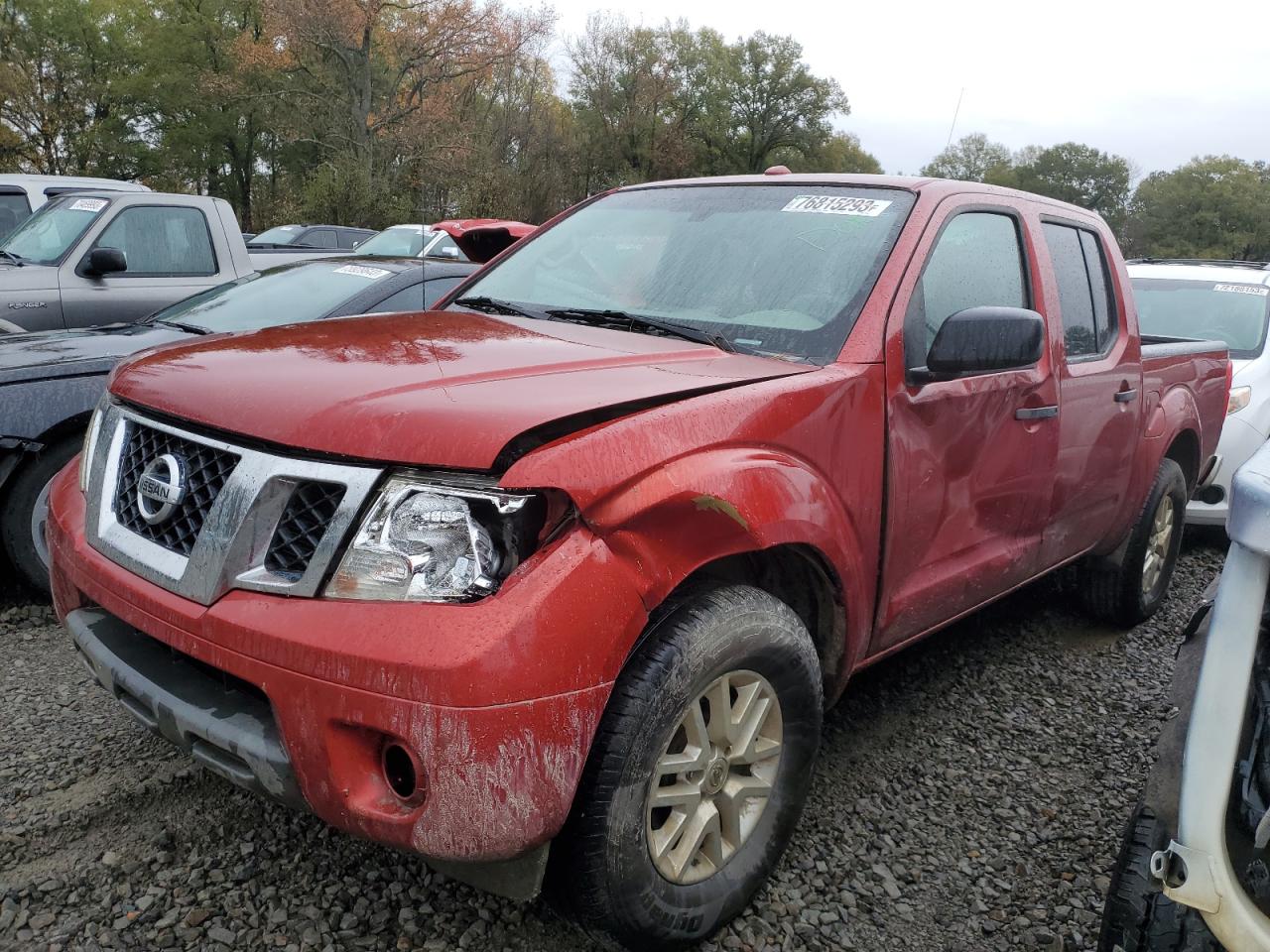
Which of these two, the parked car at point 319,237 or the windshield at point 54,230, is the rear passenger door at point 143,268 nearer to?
the windshield at point 54,230

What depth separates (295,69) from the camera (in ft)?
107

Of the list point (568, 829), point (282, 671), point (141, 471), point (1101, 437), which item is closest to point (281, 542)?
point (282, 671)

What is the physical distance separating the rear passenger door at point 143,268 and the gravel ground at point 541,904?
336 cm

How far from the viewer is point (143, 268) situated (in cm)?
671

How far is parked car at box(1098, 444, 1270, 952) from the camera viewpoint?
54.7 inches

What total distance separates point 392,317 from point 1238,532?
229cm

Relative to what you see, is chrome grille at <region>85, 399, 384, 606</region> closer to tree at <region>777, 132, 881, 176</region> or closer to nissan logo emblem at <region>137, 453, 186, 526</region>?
nissan logo emblem at <region>137, 453, 186, 526</region>

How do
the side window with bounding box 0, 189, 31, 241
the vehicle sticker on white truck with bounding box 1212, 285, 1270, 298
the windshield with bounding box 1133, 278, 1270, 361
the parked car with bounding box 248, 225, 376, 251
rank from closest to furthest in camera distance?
1. the windshield with bounding box 1133, 278, 1270, 361
2. the vehicle sticker on white truck with bounding box 1212, 285, 1270, 298
3. the side window with bounding box 0, 189, 31, 241
4. the parked car with bounding box 248, 225, 376, 251

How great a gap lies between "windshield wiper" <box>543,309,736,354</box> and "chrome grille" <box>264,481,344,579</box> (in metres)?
1.13

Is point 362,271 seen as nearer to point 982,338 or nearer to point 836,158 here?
point 982,338

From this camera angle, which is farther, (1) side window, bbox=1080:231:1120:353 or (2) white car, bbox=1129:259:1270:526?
(2) white car, bbox=1129:259:1270:526

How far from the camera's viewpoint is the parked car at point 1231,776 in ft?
4.56

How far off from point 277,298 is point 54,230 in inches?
118

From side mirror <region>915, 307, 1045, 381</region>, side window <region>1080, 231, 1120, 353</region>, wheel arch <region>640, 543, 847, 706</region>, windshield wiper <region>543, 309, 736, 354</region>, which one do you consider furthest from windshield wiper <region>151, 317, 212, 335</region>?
side window <region>1080, 231, 1120, 353</region>
